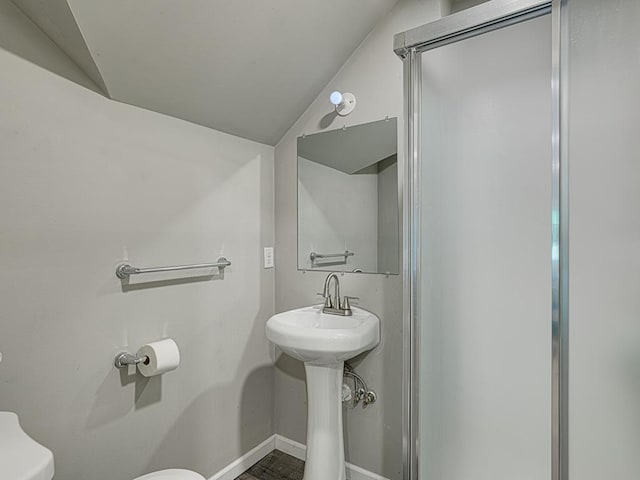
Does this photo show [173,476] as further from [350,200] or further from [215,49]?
[215,49]

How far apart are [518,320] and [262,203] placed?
1.51m

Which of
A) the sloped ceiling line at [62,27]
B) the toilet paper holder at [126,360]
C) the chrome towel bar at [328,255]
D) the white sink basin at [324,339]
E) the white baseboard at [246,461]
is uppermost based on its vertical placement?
the sloped ceiling line at [62,27]

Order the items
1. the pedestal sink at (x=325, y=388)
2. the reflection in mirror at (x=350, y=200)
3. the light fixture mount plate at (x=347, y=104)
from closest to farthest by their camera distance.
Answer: the pedestal sink at (x=325, y=388), the reflection in mirror at (x=350, y=200), the light fixture mount plate at (x=347, y=104)

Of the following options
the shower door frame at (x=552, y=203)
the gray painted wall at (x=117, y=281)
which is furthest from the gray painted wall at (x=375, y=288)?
the shower door frame at (x=552, y=203)

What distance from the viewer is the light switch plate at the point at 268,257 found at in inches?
87.7

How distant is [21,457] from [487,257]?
145 cm

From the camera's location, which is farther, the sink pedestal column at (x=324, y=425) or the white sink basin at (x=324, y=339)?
the sink pedestal column at (x=324, y=425)

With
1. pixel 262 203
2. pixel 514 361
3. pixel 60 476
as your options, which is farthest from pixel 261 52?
pixel 60 476

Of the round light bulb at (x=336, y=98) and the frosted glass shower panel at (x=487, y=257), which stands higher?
the round light bulb at (x=336, y=98)

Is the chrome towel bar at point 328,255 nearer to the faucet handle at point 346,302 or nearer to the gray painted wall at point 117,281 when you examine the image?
the faucet handle at point 346,302

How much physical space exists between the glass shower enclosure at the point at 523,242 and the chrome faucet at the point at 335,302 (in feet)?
1.91

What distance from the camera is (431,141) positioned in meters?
1.34

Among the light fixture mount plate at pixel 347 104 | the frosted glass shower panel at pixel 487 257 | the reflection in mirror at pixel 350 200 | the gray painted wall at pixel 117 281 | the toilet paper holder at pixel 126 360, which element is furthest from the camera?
the light fixture mount plate at pixel 347 104

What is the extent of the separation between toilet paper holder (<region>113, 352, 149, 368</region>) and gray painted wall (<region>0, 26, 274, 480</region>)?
3 centimetres
